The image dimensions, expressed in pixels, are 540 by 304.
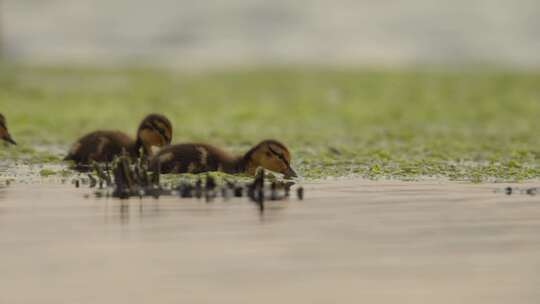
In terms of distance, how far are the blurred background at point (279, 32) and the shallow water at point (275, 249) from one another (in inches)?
943

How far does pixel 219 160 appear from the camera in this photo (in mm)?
11438

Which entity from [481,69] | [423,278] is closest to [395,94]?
[481,69]

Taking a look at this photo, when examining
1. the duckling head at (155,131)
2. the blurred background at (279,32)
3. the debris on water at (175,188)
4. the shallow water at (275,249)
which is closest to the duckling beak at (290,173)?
the debris on water at (175,188)

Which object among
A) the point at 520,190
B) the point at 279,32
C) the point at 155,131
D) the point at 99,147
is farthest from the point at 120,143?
the point at 279,32

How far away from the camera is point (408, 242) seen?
7.72m

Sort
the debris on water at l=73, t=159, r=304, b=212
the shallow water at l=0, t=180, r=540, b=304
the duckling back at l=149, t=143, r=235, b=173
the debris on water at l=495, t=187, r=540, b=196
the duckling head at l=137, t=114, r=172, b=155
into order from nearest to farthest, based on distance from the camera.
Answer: the shallow water at l=0, t=180, r=540, b=304, the debris on water at l=73, t=159, r=304, b=212, the debris on water at l=495, t=187, r=540, b=196, the duckling back at l=149, t=143, r=235, b=173, the duckling head at l=137, t=114, r=172, b=155

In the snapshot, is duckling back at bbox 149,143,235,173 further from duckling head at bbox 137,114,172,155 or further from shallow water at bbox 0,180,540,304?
shallow water at bbox 0,180,540,304

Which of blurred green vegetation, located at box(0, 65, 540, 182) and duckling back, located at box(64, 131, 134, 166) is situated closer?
duckling back, located at box(64, 131, 134, 166)

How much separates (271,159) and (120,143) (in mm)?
1884

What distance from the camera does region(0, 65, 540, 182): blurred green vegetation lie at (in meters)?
13.2

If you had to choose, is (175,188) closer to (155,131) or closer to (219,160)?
(219,160)

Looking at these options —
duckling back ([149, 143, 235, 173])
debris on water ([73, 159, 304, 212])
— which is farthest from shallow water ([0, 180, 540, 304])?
duckling back ([149, 143, 235, 173])

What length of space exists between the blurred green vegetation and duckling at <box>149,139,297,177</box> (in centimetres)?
30

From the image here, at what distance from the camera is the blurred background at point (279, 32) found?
35281 millimetres
